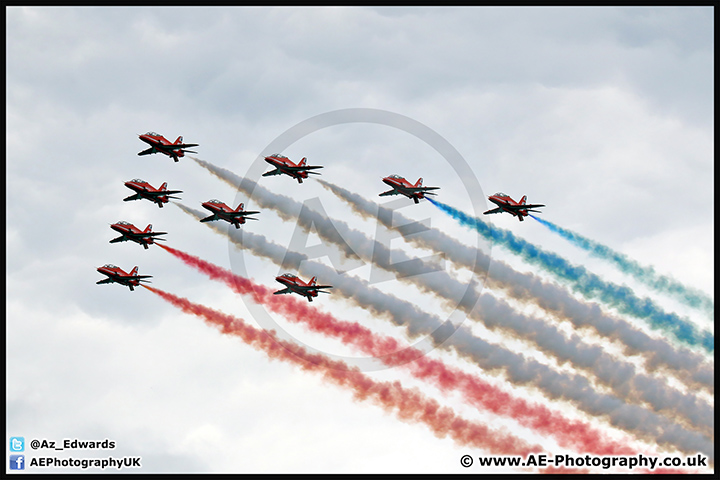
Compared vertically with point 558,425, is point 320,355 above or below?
above

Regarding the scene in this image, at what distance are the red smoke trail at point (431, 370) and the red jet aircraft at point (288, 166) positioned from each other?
1703 centimetres

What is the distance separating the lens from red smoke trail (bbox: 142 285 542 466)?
413ft

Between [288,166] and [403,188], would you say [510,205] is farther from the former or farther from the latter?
[288,166]

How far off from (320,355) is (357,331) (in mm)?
6447

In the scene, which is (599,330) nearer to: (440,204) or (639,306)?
(639,306)

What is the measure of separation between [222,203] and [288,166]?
11.1m

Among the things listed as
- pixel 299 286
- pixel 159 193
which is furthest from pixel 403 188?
pixel 159 193

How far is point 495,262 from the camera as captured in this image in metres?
135

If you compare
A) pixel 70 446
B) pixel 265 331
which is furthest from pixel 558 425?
pixel 70 446

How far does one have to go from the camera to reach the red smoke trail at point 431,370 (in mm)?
125125

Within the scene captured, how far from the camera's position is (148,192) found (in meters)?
129

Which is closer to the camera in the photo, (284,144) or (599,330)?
(599,330)

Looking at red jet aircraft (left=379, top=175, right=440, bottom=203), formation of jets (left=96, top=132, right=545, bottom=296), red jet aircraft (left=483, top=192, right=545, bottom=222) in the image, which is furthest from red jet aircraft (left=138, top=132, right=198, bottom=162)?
red jet aircraft (left=483, top=192, right=545, bottom=222)

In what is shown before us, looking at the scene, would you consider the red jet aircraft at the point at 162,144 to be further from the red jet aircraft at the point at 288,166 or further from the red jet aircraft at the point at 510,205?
the red jet aircraft at the point at 510,205
